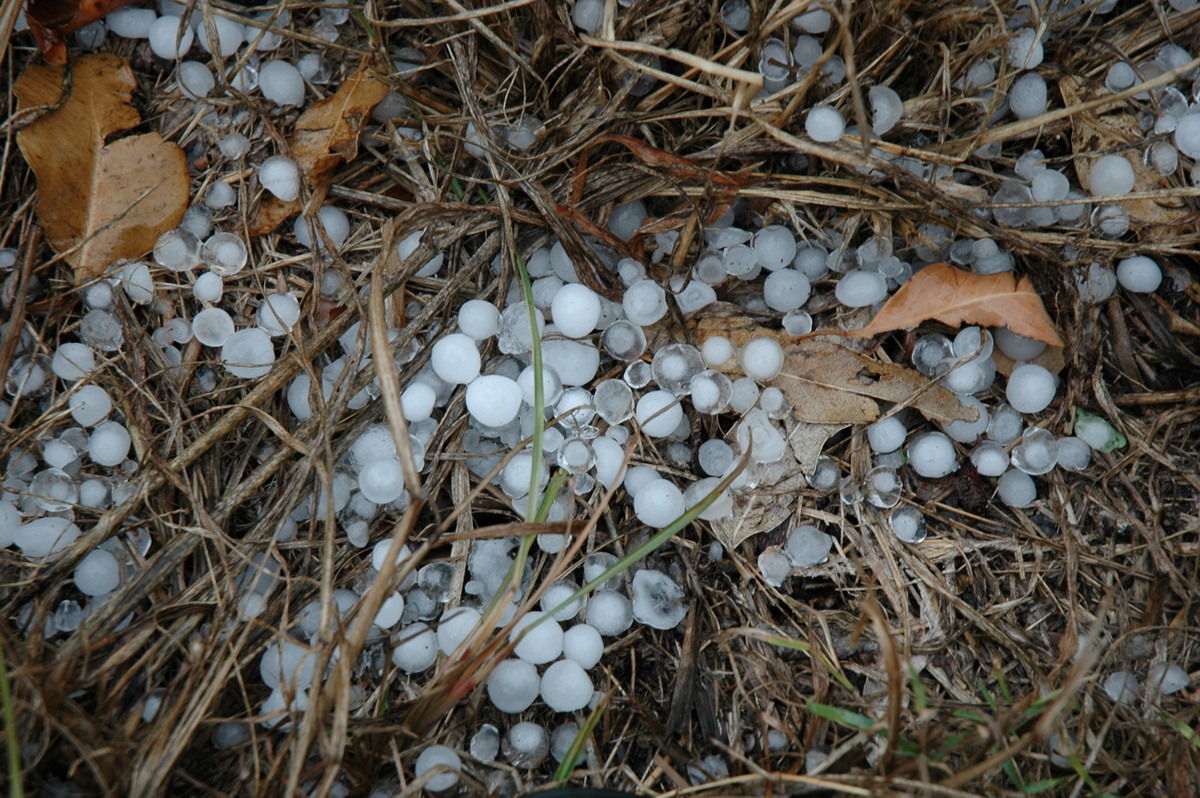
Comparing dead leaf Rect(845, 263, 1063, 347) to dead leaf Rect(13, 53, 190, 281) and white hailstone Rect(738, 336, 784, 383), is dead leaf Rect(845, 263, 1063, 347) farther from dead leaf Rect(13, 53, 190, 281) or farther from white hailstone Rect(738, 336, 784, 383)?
dead leaf Rect(13, 53, 190, 281)

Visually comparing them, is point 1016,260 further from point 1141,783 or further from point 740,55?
point 1141,783

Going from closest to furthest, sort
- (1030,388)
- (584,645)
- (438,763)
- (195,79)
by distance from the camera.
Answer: (438,763)
(584,645)
(1030,388)
(195,79)

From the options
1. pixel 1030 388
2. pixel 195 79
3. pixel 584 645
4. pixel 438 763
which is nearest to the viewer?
pixel 438 763

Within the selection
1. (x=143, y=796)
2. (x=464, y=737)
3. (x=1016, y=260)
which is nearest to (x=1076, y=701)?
(x=1016, y=260)

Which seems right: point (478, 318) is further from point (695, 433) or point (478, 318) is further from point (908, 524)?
point (908, 524)

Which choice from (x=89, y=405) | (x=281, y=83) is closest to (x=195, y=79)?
(x=281, y=83)

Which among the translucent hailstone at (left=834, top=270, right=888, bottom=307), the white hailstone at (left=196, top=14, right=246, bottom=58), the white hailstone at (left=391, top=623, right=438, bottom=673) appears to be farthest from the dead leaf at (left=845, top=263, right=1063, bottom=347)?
the white hailstone at (left=196, top=14, right=246, bottom=58)
